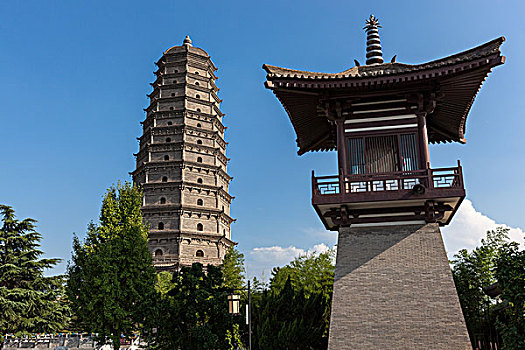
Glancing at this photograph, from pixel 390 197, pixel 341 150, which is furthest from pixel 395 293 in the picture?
pixel 341 150

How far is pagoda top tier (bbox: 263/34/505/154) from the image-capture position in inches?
435

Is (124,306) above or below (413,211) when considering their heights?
below

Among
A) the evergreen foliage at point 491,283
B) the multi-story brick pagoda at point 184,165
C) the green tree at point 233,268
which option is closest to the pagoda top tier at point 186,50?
the multi-story brick pagoda at point 184,165

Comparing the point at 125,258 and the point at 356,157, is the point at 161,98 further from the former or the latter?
the point at 356,157

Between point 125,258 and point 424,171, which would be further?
point 125,258

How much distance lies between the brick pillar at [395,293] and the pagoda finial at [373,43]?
19.4 ft

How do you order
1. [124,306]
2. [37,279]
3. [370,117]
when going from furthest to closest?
[37,279] → [124,306] → [370,117]

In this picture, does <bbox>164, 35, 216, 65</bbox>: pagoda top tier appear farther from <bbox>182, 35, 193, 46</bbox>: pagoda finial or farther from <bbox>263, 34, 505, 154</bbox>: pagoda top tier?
<bbox>263, 34, 505, 154</bbox>: pagoda top tier

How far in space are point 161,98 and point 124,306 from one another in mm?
25561

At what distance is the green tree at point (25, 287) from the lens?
26.0 metres

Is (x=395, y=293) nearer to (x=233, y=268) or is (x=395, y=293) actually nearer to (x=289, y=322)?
(x=289, y=322)

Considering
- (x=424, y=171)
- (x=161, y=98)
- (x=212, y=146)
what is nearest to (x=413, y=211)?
(x=424, y=171)

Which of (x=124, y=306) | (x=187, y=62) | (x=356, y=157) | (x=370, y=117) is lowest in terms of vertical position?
(x=124, y=306)

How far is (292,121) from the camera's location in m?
14.0
